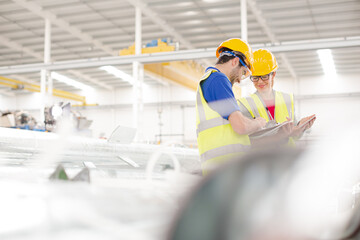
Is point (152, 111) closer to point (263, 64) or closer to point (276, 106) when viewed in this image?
point (263, 64)

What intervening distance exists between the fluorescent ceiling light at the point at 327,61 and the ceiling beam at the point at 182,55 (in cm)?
497

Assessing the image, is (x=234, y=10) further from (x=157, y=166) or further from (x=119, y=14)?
(x=157, y=166)

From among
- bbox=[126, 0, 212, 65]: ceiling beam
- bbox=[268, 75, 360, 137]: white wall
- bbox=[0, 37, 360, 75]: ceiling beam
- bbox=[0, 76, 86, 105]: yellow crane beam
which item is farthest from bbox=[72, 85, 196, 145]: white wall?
bbox=[0, 37, 360, 75]: ceiling beam

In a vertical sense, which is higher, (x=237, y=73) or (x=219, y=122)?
(x=237, y=73)

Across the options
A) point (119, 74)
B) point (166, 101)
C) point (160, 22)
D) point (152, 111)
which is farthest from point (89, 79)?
point (160, 22)

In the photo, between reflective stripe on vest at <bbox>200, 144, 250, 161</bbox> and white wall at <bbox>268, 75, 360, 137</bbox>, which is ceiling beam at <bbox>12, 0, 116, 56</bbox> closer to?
white wall at <bbox>268, 75, 360, 137</bbox>

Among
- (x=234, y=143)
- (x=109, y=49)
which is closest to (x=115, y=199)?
(x=234, y=143)

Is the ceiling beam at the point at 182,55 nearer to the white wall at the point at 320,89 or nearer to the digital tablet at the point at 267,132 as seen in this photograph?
the digital tablet at the point at 267,132

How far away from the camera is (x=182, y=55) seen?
27.8 ft

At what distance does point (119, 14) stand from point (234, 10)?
283cm

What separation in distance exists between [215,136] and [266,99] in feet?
2.54

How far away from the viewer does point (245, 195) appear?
0.53 metres

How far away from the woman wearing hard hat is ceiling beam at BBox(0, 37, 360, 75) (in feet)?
18.9

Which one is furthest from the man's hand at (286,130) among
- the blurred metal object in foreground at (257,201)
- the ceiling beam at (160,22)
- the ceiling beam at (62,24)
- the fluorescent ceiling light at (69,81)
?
the fluorescent ceiling light at (69,81)
